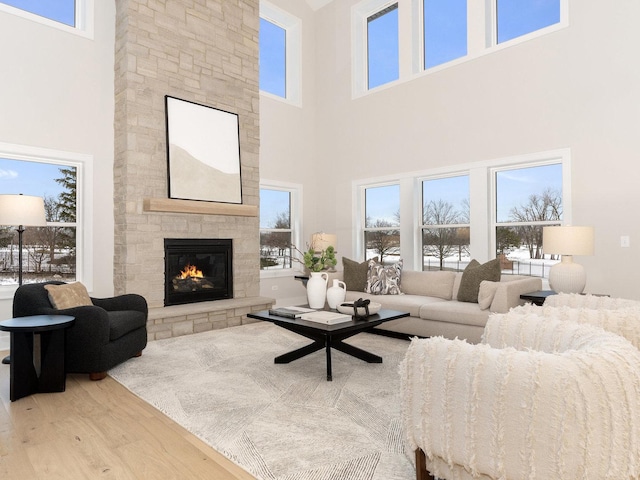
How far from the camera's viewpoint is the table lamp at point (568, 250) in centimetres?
383

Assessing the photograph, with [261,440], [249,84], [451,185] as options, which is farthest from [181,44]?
[261,440]

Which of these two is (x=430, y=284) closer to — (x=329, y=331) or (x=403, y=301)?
(x=403, y=301)

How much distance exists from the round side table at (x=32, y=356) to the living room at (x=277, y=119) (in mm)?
1881

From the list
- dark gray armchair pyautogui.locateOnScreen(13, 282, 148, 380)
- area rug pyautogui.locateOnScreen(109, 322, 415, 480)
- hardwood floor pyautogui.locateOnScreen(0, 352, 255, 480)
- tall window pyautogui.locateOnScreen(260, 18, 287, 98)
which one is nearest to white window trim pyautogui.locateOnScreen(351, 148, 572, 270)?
area rug pyautogui.locateOnScreen(109, 322, 415, 480)

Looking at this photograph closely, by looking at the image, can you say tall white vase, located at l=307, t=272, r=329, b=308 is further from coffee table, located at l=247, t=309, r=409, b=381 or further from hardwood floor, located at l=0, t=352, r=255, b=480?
hardwood floor, located at l=0, t=352, r=255, b=480

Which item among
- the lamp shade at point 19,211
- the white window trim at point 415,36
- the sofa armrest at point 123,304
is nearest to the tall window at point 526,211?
the white window trim at point 415,36

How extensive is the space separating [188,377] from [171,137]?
317 centimetres

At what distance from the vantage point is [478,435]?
1.43m

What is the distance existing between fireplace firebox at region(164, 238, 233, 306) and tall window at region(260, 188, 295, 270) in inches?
41.5

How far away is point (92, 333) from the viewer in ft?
10.7

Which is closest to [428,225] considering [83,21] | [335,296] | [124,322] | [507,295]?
[507,295]

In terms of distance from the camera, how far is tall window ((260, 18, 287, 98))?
7.09m

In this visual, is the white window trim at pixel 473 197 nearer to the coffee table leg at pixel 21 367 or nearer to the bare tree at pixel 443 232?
the bare tree at pixel 443 232

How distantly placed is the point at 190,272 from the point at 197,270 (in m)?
0.11
